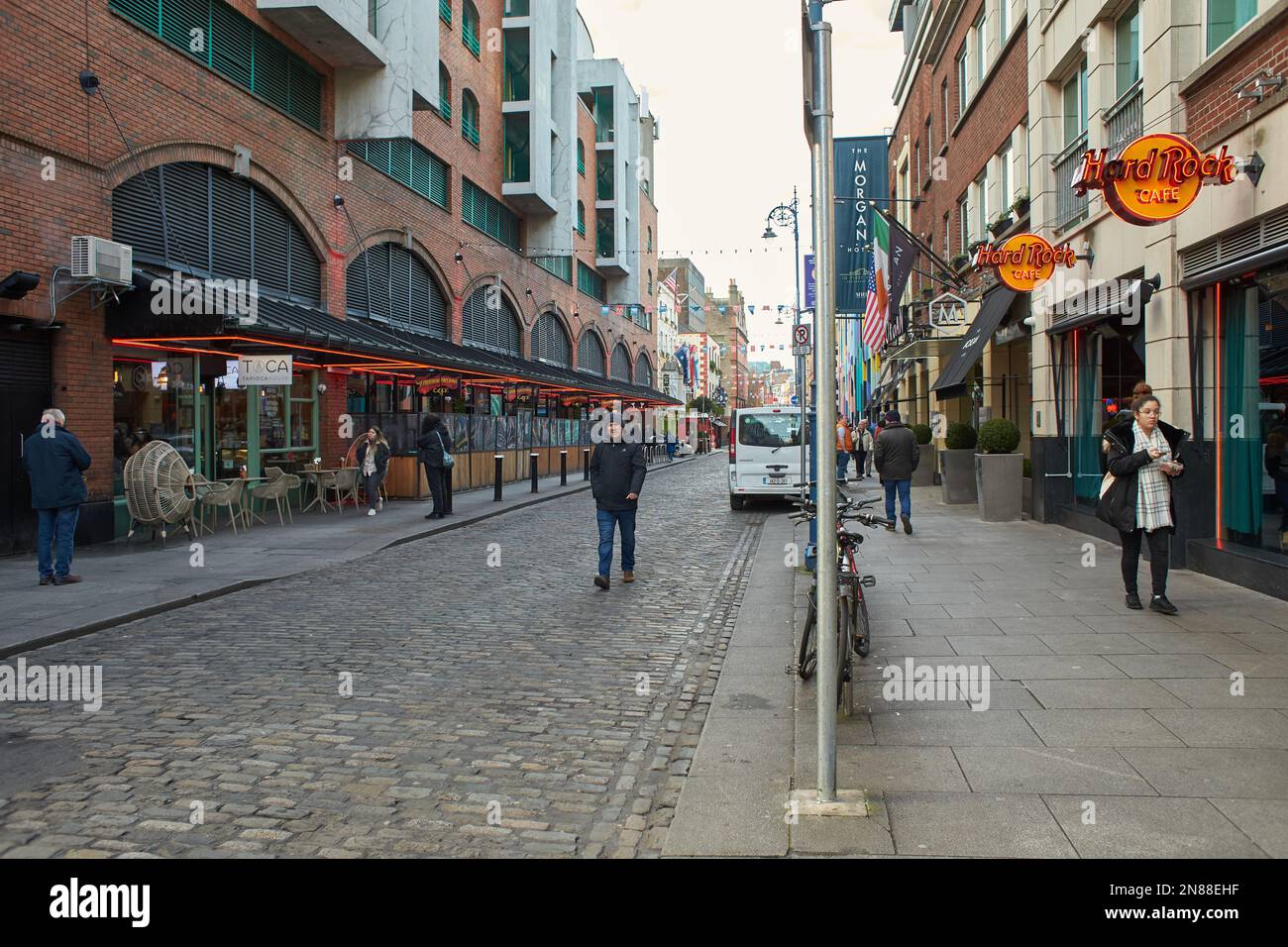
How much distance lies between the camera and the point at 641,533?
14992mm

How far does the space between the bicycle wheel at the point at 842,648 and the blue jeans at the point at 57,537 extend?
8.23 metres

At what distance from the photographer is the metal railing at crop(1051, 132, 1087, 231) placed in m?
13.2

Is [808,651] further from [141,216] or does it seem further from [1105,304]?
[141,216]

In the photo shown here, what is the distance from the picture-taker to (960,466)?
59.0ft

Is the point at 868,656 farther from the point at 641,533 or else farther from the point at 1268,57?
the point at 641,533

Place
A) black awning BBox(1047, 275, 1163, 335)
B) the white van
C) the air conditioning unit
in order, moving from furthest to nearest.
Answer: the white van < the air conditioning unit < black awning BBox(1047, 275, 1163, 335)

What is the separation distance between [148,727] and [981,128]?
59.6ft

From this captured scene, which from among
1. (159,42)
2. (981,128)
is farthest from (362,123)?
(981,128)

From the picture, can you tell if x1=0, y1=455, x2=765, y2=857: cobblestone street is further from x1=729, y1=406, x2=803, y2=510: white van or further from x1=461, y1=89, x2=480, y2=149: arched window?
x1=461, y1=89, x2=480, y2=149: arched window

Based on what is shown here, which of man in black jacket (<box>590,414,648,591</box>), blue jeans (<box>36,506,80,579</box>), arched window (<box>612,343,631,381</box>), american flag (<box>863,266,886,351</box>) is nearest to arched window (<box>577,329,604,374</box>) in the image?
arched window (<box>612,343,631,381</box>)

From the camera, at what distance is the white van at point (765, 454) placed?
61.4ft

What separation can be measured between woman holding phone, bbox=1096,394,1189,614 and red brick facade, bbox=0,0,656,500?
12.1 meters

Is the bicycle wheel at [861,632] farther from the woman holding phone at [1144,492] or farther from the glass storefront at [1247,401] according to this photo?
the glass storefront at [1247,401]

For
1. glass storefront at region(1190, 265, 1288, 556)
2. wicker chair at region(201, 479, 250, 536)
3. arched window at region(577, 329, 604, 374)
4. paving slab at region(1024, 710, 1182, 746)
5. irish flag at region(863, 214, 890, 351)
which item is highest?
arched window at region(577, 329, 604, 374)
